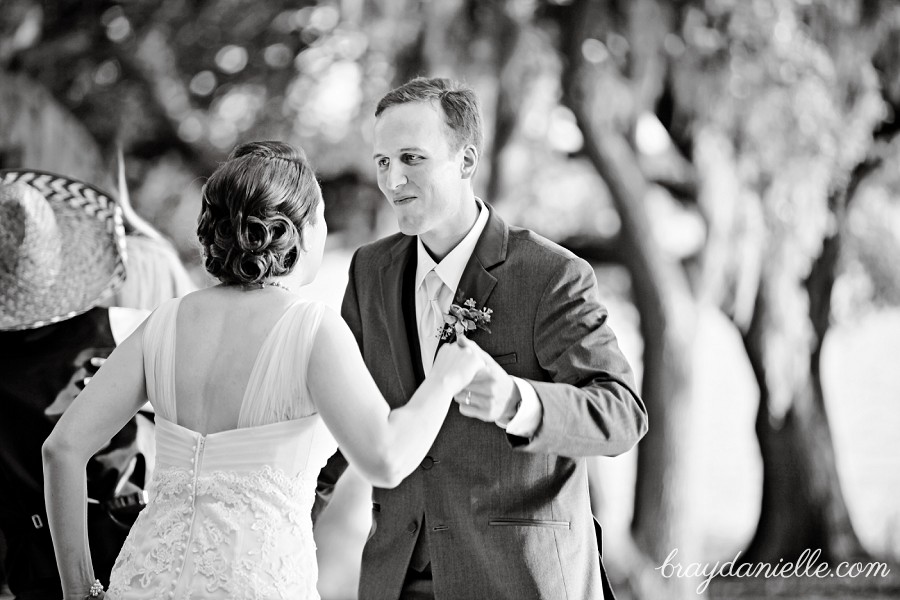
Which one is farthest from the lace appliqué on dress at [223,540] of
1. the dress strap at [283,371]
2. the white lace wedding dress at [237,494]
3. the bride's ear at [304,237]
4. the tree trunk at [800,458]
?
→ the tree trunk at [800,458]

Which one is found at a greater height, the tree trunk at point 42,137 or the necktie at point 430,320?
the necktie at point 430,320

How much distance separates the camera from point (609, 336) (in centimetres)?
234

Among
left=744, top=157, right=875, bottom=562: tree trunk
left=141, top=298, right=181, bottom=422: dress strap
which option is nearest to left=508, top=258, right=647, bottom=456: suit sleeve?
left=141, top=298, right=181, bottom=422: dress strap

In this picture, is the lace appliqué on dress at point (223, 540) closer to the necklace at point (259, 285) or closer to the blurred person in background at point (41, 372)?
the necklace at point (259, 285)

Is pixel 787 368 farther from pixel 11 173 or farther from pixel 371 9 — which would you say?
pixel 11 173

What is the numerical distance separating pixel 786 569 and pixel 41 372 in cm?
498

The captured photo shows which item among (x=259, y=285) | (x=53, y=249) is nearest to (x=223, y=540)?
(x=259, y=285)

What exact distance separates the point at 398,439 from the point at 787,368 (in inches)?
191

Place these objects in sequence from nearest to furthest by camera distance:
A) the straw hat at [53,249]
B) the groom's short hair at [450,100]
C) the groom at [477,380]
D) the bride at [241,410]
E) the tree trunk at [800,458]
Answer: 1. the bride at [241,410]
2. the groom at [477,380]
3. the groom's short hair at [450,100]
4. the straw hat at [53,249]
5. the tree trunk at [800,458]

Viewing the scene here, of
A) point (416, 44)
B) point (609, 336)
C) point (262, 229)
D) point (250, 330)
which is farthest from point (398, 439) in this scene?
point (416, 44)

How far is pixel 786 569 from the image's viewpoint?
589 cm

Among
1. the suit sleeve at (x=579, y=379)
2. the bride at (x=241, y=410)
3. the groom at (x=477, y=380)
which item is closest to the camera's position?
the bride at (x=241, y=410)

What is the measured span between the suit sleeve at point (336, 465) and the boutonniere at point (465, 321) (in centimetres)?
34

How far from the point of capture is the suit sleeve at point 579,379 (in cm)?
211
